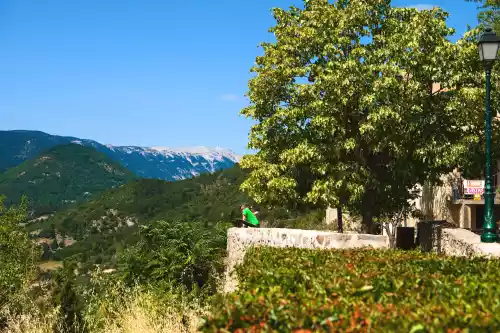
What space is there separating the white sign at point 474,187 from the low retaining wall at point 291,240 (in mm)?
24131

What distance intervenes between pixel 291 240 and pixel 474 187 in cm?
2599

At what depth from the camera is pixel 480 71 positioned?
2041 centimetres

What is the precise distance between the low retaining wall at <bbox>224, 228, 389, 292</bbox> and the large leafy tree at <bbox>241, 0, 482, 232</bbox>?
4.21 meters

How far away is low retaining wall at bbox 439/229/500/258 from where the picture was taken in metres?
12.6

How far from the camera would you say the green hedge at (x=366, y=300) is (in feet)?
16.3

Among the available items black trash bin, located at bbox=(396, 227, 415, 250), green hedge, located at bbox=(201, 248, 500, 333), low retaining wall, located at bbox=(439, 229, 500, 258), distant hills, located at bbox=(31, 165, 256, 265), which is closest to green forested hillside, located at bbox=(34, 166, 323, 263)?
distant hills, located at bbox=(31, 165, 256, 265)

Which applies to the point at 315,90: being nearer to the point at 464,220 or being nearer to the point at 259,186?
the point at 259,186

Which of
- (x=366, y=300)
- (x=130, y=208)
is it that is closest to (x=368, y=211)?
(x=366, y=300)

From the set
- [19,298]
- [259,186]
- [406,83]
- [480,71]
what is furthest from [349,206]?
[19,298]

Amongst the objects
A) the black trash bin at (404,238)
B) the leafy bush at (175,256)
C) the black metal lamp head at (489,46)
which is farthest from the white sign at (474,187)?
the black metal lamp head at (489,46)

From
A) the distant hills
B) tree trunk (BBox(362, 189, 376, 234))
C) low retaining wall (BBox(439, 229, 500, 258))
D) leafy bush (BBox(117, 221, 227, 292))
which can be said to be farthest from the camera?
the distant hills

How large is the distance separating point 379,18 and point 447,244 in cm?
983

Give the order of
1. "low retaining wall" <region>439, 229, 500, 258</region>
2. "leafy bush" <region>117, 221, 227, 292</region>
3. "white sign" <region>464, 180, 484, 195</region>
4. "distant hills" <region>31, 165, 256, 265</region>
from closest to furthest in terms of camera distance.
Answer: "low retaining wall" <region>439, 229, 500, 258</region> < "leafy bush" <region>117, 221, 227, 292</region> < "white sign" <region>464, 180, 484, 195</region> < "distant hills" <region>31, 165, 256, 265</region>

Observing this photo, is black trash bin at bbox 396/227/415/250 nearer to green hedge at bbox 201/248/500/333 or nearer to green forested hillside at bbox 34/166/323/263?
green hedge at bbox 201/248/500/333
